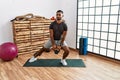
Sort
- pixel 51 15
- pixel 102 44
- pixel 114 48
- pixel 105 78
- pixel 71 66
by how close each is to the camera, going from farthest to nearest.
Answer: pixel 51 15 → pixel 102 44 → pixel 114 48 → pixel 71 66 → pixel 105 78

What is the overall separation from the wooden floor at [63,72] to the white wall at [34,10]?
46.8 inches

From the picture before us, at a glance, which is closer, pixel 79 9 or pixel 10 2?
pixel 10 2

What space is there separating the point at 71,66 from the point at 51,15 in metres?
2.36

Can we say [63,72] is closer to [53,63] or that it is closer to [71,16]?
[53,63]

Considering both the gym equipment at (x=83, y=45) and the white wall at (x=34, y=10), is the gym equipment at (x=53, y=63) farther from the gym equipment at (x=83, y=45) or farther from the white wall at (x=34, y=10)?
the white wall at (x=34, y=10)

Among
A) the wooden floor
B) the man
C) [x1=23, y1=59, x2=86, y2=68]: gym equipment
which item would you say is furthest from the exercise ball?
the man

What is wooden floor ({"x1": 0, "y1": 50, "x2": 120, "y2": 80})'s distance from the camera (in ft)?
9.04

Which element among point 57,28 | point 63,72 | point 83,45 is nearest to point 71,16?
point 83,45

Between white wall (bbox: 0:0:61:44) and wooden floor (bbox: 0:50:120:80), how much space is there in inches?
41.9

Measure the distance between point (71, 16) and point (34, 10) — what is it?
4.29 feet

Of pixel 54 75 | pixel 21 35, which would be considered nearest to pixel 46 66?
pixel 54 75

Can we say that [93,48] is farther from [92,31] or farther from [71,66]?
[71,66]

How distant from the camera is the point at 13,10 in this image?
13.9 ft

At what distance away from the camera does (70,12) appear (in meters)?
4.82
